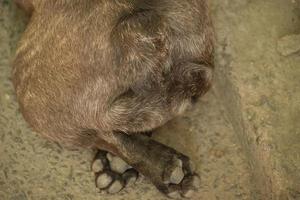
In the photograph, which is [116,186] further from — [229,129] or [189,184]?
[229,129]

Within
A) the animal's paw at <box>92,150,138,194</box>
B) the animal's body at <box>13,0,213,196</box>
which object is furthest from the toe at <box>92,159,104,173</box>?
the animal's body at <box>13,0,213,196</box>

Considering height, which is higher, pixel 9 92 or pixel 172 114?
pixel 172 114

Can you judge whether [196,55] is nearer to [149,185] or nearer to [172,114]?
[172,114]

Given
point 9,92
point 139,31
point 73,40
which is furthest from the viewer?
point 9,92

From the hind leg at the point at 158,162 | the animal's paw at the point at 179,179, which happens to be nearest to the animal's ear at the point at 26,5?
the hind leg at the point at 158,162

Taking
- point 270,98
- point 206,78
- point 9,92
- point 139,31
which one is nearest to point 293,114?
point 270,98

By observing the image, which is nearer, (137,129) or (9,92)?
(137,129)

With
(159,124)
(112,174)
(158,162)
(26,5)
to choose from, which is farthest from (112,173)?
(26,5)
